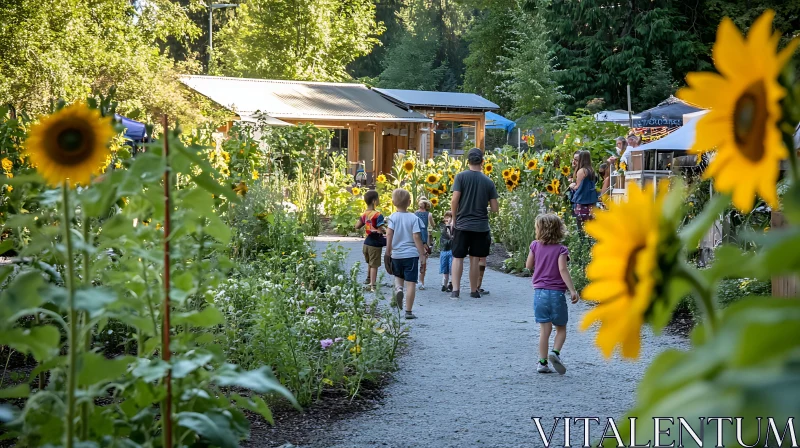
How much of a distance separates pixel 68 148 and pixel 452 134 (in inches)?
1202

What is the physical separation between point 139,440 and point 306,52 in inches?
1461

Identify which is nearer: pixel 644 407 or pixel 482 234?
pixel 644 407

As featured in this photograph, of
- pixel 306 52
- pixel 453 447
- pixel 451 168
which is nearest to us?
pixel 453 447

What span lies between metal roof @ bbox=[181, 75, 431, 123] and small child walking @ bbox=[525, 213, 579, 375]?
63.7 ft

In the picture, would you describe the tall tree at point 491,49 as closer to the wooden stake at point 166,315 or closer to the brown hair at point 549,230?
the brown hair at point 549,230

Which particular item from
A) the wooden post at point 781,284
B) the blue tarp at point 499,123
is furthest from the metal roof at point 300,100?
the wooden post at point 781,284

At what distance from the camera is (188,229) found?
5.67 feet

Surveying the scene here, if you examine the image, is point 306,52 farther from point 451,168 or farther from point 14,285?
point 14,285

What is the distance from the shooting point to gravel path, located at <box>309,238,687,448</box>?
15.0ft

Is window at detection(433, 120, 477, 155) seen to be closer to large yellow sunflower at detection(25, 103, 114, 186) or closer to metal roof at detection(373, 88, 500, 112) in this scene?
metal roof at detection(373, 88, 500, 112)

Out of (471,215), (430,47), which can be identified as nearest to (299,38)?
(430,47)

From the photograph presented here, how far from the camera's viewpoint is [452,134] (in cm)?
3173

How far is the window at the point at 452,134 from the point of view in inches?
1255

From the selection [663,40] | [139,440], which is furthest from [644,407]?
[663,40]
